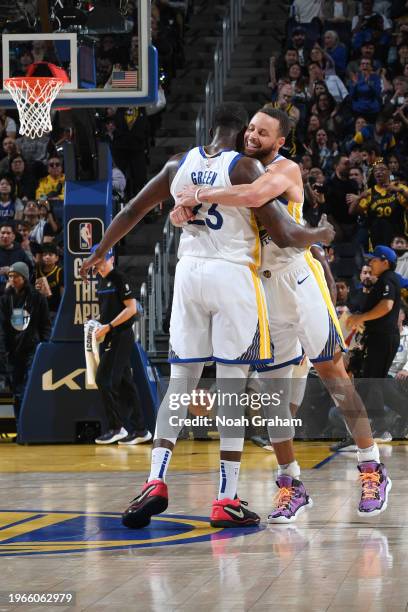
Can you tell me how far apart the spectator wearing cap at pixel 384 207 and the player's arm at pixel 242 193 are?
8.92 metres

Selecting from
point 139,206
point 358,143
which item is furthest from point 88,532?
point 358,143

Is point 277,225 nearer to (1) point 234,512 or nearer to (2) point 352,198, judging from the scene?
(1) point 234,512

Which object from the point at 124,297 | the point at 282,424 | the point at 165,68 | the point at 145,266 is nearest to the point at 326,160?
the point at 145,266

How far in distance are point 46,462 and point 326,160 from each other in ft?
25.2

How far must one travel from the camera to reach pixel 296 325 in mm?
6789

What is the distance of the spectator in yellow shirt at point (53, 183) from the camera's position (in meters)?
17.3

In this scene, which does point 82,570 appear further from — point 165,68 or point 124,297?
point 165,68

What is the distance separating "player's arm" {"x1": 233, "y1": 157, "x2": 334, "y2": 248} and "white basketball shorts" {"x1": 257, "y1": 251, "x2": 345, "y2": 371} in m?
0.36

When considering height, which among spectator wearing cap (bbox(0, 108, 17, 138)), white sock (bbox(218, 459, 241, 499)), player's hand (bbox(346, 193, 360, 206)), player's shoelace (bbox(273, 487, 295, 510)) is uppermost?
spectator wearing cap (bbox(0, 108, 17, 138))

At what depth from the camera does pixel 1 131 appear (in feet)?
60.1

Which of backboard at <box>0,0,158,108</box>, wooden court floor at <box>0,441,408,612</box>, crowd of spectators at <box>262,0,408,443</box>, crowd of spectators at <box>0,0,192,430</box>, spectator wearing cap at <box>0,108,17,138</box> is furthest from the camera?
spectator wearing cap at <box>0,108,17,138</box>

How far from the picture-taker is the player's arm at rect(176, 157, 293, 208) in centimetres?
626

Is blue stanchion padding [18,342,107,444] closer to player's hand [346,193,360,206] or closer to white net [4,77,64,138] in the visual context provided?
white net [4,77,64,138]

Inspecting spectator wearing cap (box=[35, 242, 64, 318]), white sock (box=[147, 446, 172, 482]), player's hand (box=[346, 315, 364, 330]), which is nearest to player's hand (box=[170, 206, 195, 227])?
white sock (box=[147, 446, 172, 482])
